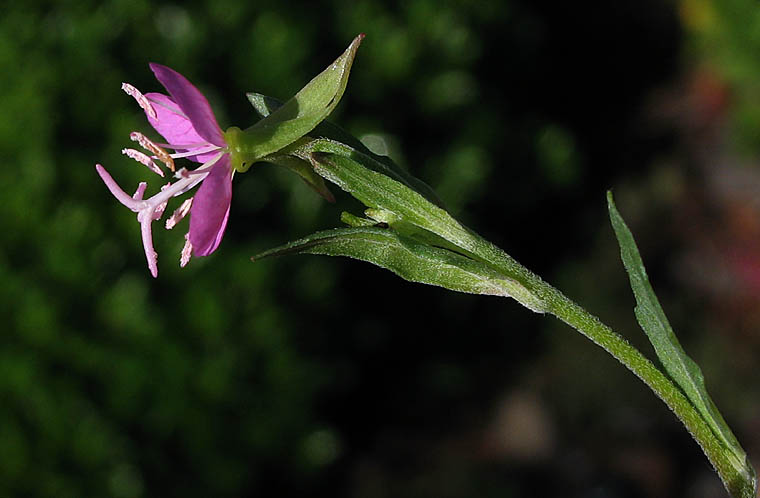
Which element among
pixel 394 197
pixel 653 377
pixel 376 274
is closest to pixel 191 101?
pixel 394 197

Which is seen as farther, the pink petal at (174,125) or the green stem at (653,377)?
the pink petal at (174,125)

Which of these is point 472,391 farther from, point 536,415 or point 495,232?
point 495,232

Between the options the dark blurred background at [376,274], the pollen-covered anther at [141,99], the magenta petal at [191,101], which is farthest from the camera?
the dark blurred background at [376,274]

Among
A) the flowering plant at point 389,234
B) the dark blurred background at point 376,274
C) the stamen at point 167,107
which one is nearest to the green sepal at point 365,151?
the flowering plant at point 389,234

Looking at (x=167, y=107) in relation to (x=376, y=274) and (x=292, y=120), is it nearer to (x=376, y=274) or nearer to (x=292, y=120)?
(x=292, y=120)

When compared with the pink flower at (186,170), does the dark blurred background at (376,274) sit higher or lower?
lower

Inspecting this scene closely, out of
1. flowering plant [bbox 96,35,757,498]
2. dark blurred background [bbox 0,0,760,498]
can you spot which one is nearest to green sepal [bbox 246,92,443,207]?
flowering plant [bbox 96,35,757,498]

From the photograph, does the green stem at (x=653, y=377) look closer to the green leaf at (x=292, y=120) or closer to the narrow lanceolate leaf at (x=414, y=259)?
the narrow lanceolate leaf at (x=414, y=259)
